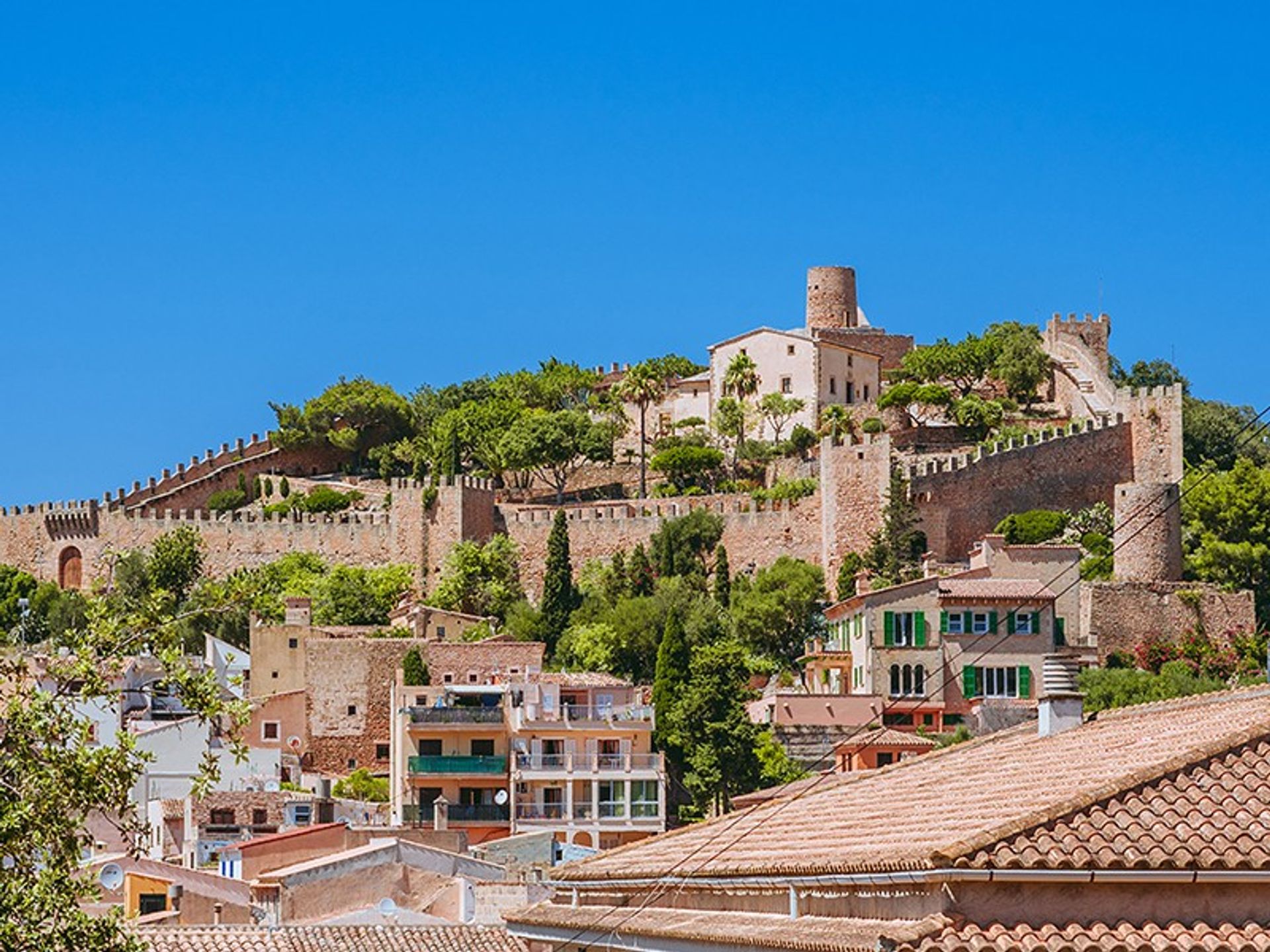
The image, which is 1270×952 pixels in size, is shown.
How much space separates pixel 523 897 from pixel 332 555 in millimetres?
52619

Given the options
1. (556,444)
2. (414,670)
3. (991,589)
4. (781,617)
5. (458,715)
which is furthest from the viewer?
(556,444)

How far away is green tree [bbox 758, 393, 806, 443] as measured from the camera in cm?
8906

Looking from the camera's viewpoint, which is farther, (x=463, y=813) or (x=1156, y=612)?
(x=1156, y=612)

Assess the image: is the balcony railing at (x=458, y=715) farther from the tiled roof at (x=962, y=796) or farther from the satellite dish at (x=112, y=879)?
the tiled roof at (x=962, y=796)

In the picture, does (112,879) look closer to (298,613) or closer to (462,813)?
(462,813)

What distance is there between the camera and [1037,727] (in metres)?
18.7

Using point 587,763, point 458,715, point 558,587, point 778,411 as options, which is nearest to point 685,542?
point 558,587

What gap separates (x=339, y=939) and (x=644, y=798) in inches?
1190

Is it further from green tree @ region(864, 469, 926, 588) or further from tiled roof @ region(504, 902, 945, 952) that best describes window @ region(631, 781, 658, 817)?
tiled roof @ region(504, 902, 945, 952)

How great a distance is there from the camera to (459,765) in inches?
2224

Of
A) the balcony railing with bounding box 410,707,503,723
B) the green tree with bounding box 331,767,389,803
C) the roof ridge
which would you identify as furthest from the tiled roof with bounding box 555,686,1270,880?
the green tree with bounding box 331,767,389,803

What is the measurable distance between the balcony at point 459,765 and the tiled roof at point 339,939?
29448mm

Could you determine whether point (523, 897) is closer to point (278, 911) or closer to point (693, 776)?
point (278, 911)

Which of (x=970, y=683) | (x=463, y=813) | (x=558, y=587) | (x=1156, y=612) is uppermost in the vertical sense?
(x=558, y=587)
